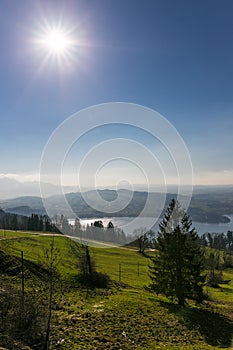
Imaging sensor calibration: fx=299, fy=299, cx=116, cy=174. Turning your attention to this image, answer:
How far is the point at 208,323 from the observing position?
31.1m

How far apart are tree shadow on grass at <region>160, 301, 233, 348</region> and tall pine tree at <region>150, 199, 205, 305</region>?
6.26 ft

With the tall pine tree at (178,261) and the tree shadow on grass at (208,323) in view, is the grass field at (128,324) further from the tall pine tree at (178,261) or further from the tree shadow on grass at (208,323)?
the tall pine tree at (178,261)

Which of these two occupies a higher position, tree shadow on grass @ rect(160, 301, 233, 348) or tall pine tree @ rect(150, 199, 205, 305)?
tall pine tree @ rect(150, 199, 205, 305)

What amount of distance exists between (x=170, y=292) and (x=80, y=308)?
1321cm

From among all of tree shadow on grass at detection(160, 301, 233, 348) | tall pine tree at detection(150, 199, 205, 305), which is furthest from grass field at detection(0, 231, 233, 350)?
tall pine tree at detection(150, 199, 205, 305)

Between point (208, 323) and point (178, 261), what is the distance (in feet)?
27.1

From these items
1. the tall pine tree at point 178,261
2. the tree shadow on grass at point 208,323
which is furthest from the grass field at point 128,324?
the tall pine tree at point 178,261

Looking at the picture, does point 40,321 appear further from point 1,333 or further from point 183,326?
point 183,326

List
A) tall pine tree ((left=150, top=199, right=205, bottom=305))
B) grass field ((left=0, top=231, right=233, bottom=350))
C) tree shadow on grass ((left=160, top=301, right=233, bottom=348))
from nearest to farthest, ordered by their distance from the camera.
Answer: grass field ((left=0, top=231, right=233, bottom=350)) < tree shadow on grass ((left=160, top=301, right=233, bottom=348)) < tall pine tree ((left=150, top=199, right=205, bottom=305))

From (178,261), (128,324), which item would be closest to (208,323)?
(178,261)

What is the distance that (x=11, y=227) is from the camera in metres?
168

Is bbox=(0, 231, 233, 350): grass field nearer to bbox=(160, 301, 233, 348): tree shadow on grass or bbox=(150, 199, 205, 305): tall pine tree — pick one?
bbox=(160, 301, 233, 348): tree shadow on grass

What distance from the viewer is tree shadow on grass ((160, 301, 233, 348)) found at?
2656 centimetres

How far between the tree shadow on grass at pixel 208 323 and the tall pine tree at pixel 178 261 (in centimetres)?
191
